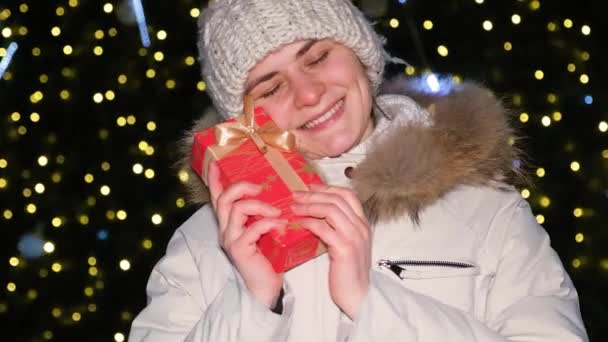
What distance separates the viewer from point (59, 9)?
2.71m

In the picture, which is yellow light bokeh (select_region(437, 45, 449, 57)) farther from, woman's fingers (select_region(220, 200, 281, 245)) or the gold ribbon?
woman's fingers (select_region(220, 200, 281, 245))

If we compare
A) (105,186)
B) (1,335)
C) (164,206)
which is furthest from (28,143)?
(1,335)

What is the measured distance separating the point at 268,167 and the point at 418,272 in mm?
366

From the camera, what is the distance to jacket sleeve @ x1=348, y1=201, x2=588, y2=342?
160cm

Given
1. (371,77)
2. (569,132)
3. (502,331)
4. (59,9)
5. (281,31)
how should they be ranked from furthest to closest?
(569,132), (59,9), (371,77), (281,31), (502,331)

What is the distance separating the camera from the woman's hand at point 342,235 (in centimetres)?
153

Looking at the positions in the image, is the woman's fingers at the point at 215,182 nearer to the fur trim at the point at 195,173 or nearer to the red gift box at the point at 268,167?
the red gift box at the point at 268,167

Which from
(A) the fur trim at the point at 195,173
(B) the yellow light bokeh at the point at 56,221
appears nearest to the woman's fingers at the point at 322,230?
(A) the fur trim at the point at 195,173

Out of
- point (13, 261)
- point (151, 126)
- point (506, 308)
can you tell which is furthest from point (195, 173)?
point (13, 261)

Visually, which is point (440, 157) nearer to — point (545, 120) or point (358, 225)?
point (358, 225)

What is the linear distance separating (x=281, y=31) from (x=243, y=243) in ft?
1.48

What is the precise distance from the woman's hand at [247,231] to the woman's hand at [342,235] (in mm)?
54

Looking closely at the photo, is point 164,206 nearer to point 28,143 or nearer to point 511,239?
point 28,143

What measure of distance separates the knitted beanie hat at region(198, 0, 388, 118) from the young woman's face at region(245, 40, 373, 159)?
1.0 inches
